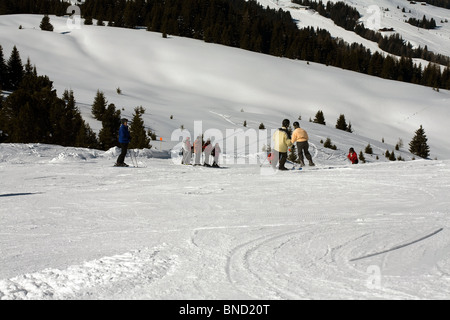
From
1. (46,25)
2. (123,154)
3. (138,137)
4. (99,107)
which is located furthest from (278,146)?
(46,25)

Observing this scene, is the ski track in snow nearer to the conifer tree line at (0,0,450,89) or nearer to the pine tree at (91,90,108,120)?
the pine tree at (91,90,108,120)

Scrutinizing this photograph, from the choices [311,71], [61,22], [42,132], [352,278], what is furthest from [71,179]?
[61,22]

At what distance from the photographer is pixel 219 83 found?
61750mm

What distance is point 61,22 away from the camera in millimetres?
79188

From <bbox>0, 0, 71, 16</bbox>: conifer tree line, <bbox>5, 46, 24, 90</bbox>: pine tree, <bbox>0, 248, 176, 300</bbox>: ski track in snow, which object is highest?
<bbox>0, 0, 71, 16</bbox>: conifer tree line

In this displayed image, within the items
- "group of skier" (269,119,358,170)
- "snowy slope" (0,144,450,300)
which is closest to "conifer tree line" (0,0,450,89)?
"group of skier" (269,119,358,170)

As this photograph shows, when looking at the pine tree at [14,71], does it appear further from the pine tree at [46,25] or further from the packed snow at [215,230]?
the pine tree at [46,25]

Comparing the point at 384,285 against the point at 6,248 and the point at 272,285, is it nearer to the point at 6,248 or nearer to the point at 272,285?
the point at 272,285

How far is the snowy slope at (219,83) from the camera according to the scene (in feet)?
157

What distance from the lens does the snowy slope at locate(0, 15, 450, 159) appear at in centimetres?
4772

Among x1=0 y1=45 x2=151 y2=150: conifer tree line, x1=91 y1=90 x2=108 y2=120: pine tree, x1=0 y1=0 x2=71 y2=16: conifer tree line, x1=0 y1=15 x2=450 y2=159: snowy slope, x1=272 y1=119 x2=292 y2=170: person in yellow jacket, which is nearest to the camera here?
x1=272 y1=119 x2=292 y2=170: person in yellow jacket

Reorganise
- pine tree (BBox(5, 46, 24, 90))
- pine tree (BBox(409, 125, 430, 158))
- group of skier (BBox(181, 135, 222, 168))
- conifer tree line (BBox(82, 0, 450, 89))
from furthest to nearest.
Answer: conifer tree line (BBox(82, 0, 450, 89)) → pine tree (BBox(409, 125, 430, 158)) → pine tree (BBox(5, 46, 24, 90)) → group of skier (BBox(181, 135, 222, 168))

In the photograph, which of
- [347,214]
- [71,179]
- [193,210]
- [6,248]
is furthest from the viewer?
[71,179]
